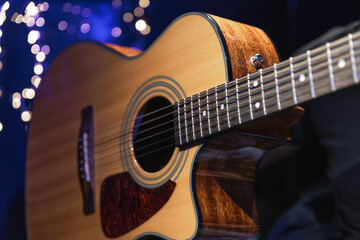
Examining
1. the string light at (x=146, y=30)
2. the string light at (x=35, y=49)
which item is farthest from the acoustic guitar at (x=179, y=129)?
the string light at (x=146, y=30)

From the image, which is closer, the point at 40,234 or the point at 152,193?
the point at 152,193

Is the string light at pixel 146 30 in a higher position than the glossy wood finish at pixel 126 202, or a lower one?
higher

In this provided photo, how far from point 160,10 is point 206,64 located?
0.73 meters

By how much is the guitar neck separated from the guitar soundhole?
0.30 ft

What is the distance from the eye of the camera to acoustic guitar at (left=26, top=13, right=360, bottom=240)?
2.14 feet

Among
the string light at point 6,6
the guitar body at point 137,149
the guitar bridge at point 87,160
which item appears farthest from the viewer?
the string light at point 6,6

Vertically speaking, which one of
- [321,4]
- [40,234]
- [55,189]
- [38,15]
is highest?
[38,15]

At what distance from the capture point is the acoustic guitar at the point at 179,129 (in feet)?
2.14

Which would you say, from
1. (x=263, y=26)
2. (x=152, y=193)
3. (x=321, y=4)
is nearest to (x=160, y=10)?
(x=263, y=26)

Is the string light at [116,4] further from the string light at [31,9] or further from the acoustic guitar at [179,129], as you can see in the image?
the acoustic guitar at [179,129]

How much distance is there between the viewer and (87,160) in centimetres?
103

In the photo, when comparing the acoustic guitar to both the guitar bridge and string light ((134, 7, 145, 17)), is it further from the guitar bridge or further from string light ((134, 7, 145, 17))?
string light ((134, 7, 145, 17))

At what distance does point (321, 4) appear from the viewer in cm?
132

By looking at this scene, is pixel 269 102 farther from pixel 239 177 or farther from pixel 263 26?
pixel 263 26
